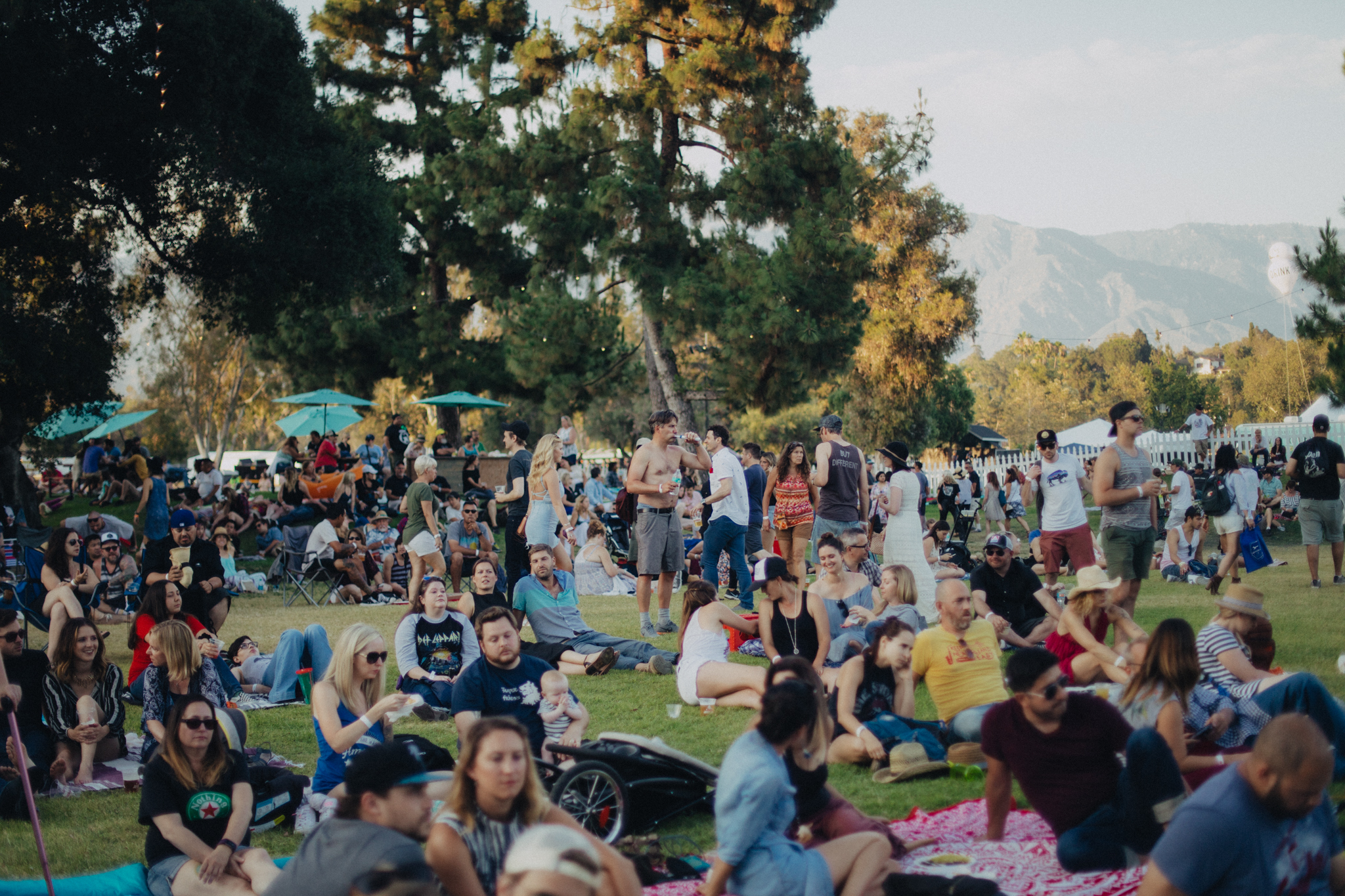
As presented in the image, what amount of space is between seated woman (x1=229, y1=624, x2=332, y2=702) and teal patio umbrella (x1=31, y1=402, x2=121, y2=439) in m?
11.5

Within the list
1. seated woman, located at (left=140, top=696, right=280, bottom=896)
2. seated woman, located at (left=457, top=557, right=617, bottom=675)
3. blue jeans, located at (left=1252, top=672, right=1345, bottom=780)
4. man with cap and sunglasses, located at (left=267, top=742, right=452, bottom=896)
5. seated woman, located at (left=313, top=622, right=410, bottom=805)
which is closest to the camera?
man with cap and sunglasses, located at (left=267, top=742, right=452, bottom=896)

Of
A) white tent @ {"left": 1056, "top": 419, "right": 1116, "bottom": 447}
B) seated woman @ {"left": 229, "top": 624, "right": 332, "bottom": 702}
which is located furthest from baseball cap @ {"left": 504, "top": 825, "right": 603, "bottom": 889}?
white tent @ {"left": 1056, "top": 419, "right": 1116, "bottom": 447}

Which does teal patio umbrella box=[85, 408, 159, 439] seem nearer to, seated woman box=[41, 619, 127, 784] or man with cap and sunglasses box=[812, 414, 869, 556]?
man with cap and sunglasses box=[812, 414, 869, 556]

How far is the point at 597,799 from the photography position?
473 centimetres

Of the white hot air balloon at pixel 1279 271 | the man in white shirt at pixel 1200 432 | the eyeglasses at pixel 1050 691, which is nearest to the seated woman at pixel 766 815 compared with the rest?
the eyeglasses at pixel 1050 691

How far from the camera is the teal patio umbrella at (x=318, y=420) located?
1011 inches

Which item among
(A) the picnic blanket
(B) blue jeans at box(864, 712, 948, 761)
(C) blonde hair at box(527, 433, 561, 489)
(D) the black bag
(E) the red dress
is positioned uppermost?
(C) blonde hair at box(527, 433, 561, 489)

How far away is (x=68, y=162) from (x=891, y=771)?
14.7 meters

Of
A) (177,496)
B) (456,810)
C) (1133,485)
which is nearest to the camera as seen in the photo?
(456,810)

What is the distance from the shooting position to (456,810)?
10.8 ft

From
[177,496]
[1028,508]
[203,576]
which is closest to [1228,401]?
[1028,508]

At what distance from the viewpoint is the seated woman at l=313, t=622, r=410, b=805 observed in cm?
496

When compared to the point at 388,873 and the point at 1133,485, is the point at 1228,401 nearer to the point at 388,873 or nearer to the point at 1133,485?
the point at 1133,485

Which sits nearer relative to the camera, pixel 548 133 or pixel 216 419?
pixel 548 133
